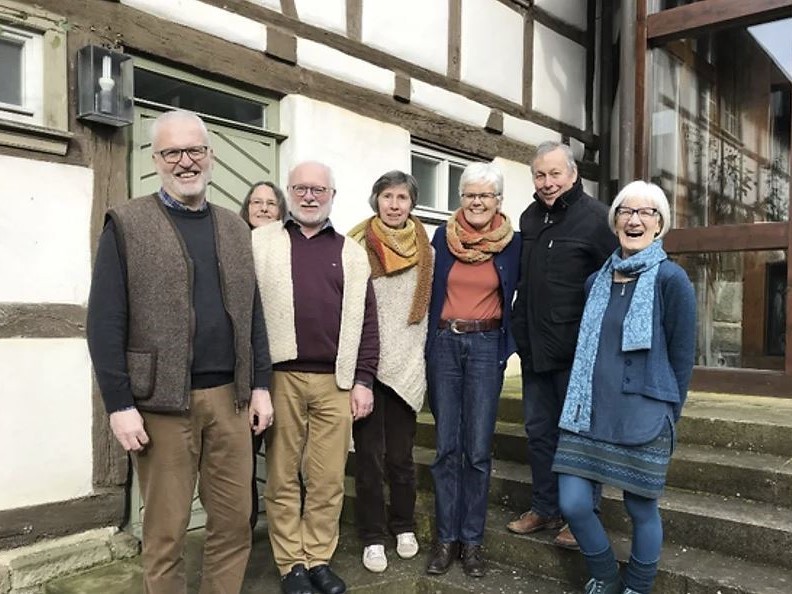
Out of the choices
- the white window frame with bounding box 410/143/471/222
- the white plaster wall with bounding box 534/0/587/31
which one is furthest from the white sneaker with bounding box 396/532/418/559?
the white plaster wall with bounding box 534/0/587/31

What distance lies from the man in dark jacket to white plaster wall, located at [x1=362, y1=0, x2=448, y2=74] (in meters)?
2.37

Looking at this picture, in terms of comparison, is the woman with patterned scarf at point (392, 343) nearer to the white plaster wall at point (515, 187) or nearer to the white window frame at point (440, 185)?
the white window frame at point (440, 185)

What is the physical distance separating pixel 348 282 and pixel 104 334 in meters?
0.97

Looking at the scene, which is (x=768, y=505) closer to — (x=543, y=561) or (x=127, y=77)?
(x=543, y=561)

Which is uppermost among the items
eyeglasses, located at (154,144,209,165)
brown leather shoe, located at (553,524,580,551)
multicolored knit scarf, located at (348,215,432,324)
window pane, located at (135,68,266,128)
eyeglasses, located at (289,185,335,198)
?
window pane, located at (135,68,266,128)

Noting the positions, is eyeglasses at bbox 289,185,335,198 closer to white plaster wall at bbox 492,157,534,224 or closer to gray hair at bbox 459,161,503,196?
gray hair at bbox 459,161,503,196

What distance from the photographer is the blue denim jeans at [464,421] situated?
2.93 m

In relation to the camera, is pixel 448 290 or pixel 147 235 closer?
pixel 147 235

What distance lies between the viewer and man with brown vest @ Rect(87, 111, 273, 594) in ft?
6.95

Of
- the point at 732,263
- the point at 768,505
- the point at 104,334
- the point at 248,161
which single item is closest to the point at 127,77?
the point at 248,161

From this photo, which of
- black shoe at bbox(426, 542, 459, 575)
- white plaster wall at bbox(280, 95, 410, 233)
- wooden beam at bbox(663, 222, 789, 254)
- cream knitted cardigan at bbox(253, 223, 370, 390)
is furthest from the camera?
wooden beam at bbox(663, 222, 789, 254)

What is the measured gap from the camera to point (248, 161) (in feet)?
13.8

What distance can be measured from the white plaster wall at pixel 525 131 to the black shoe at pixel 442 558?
3.88 meters

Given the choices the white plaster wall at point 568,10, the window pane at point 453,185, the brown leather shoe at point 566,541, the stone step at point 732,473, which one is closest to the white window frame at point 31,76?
the brown leather shoe at point 566,541
